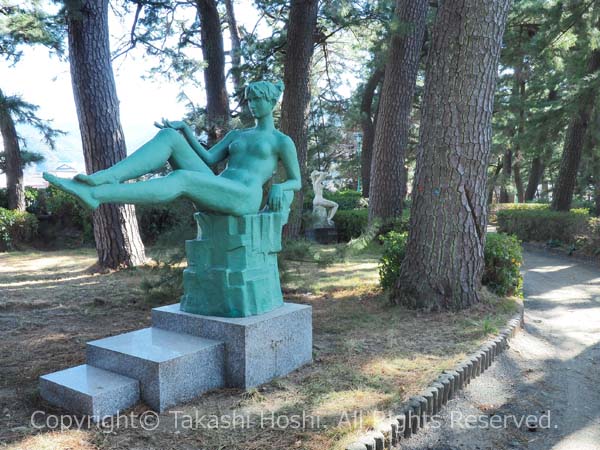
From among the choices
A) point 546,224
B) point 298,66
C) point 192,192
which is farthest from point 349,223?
point 192,192

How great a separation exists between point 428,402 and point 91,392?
7.47 ft

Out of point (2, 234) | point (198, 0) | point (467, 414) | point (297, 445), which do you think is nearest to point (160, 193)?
point (297, 445)

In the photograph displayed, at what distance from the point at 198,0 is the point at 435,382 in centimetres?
1031

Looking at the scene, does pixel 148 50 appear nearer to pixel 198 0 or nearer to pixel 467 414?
pixel 198 0

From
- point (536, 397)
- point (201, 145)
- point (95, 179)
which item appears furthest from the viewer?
point (201, 145)

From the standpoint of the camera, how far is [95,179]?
2.99 m

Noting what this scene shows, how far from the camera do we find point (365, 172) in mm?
20703

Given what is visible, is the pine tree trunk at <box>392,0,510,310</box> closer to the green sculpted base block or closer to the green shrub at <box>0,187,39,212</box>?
the green sculpted base block

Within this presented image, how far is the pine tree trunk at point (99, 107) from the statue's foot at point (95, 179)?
6257 millimetres

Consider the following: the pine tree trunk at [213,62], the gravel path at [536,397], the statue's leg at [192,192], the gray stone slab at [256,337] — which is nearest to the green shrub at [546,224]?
the gravel path at [536,397]

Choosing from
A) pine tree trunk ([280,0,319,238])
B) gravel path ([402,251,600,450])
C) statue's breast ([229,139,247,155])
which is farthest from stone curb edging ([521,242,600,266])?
statue's breast ([229,139,247,155])

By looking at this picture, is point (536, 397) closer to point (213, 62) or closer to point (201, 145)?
point (201, 145)

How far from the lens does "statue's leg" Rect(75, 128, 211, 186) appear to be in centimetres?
307

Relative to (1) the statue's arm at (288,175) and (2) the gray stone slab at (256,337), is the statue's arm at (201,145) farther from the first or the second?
(2) the gray stone slab at (256,337)
